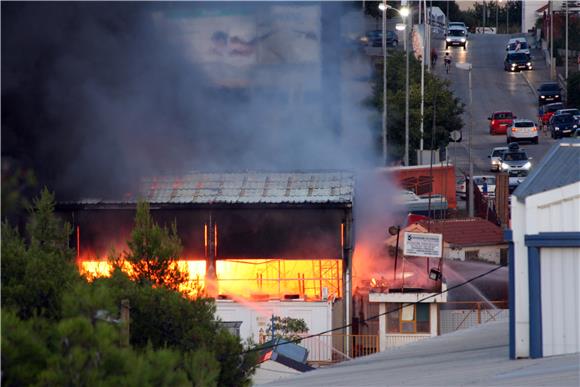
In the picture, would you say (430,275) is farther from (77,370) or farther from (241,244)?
(77,370)

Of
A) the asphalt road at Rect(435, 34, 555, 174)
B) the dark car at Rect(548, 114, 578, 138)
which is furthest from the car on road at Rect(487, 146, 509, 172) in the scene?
the dark car at Rect(548, 114, 578, 138)

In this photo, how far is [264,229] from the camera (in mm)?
21625

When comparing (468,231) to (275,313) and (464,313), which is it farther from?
(275,313)

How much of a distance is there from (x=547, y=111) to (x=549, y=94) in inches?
118

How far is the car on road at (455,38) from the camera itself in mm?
59469

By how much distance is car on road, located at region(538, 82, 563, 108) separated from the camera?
1871 inches

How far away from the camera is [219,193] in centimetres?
2120

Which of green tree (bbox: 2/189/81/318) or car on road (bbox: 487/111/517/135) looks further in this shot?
car on road (bbox: 487/111/517/135)

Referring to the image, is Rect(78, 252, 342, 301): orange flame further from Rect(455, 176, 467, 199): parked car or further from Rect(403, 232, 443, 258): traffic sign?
Rect(455, 176, 467, 199): parked car

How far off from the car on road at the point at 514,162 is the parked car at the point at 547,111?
8.69 metres

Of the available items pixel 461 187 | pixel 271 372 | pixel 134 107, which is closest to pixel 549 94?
pixel 461 187

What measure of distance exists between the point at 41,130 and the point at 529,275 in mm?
5955

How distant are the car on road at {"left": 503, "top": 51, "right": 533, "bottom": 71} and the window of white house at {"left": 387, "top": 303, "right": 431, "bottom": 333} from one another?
117 ft

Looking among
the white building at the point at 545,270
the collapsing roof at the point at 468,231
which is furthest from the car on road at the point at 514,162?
the white building at the point at 545,270
